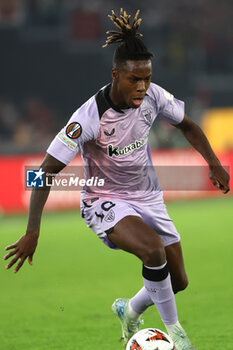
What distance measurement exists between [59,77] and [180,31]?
14.6 feet

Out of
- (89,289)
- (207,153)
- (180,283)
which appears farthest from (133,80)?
(89,289)


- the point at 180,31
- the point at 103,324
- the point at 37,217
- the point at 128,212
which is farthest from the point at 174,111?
the point at 180,31

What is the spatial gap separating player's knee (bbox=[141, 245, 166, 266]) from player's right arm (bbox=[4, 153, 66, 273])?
2.47 feet

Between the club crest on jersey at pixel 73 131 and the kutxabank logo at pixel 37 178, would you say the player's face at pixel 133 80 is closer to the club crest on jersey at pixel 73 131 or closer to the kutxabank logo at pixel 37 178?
the club crest on jersey at pixel 73 131

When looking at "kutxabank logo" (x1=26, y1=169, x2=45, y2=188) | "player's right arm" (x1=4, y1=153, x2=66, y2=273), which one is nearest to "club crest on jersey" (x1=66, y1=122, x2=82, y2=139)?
"player's right arm" (x1=4, y1=153, x2=66, y2=273)

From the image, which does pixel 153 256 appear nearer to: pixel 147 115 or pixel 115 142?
pixel 115 142

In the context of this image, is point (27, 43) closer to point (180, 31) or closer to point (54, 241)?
point (180, 31)

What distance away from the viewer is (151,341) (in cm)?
495

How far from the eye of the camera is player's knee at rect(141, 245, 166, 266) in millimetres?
4926

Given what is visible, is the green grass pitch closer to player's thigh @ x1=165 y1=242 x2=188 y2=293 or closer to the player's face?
player's thigh @ x1=165 y1=242 x2=188 y2=293

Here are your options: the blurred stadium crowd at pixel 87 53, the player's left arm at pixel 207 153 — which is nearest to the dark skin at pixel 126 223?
the player's left arm at pixel 207 153

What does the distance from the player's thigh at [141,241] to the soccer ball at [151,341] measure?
19.5 inches

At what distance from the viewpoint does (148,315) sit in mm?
7062

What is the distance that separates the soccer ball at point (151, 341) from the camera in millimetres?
4922
